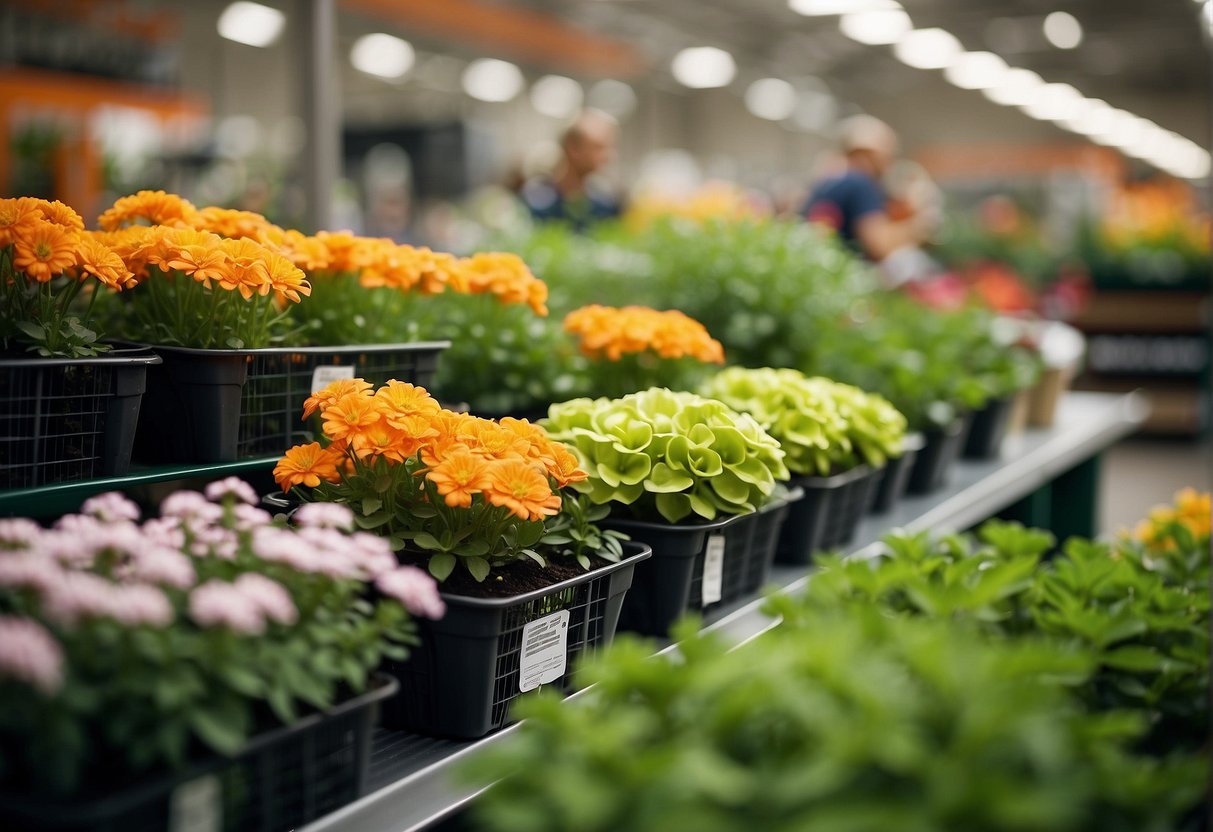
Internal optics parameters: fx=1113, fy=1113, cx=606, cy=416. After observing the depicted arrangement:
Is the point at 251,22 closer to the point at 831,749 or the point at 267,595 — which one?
the point at 267,595

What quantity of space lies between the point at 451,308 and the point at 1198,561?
1290 millimetres

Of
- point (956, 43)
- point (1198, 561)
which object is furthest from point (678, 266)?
point (956, 43)

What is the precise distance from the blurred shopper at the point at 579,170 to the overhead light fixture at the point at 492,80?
29.0ft

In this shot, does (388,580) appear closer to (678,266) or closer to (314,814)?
(314,814)

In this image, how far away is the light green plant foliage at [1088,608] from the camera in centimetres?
117

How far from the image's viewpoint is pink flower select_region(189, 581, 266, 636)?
0.87 m

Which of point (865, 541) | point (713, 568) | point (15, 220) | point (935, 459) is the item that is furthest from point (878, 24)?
point (15, 220)

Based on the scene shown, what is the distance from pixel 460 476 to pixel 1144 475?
7.15 meters

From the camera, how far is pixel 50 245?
49.0 inches

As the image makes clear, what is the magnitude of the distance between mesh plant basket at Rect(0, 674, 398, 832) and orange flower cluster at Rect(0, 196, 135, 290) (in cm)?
58

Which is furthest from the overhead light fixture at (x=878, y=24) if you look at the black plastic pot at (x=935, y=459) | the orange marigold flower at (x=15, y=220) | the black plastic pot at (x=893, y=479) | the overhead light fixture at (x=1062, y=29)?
the orange marigold flower at (x=15, y=220)

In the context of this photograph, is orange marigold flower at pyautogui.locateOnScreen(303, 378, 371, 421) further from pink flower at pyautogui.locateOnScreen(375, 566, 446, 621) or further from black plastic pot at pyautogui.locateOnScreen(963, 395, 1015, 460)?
black plastic pot at pyautogui.locateOnScreen(963, 395, 1015, 460)

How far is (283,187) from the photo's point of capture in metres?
3.57

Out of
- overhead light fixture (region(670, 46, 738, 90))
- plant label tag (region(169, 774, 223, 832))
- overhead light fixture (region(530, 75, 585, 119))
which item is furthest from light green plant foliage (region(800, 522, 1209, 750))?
overhead light fixture (region(530, 75, 585, 119))
